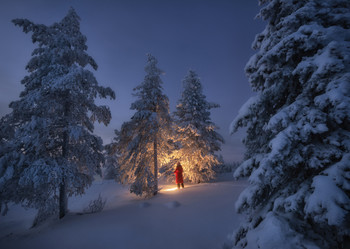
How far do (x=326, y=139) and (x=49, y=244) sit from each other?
946 centimetres

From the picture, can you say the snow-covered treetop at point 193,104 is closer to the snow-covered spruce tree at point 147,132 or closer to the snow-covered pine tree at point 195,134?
the snow-covered pine tree at point 195,134

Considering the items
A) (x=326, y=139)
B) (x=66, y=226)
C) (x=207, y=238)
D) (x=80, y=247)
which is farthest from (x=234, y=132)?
(x=66, y=226)

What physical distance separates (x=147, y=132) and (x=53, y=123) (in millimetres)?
6038

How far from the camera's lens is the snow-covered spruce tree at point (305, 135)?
8.38 ft

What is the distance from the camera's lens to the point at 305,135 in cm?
295

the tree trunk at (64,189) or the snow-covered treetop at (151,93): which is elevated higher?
the snow-covered treetop at (151,93)

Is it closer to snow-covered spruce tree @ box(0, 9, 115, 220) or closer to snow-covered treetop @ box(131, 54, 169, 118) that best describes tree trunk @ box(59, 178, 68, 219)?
snow-covered spruce tree @ box(0, 9, 115, 220)

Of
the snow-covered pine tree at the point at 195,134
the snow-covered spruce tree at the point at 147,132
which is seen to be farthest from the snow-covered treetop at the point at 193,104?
the snow-covered spruce tree at the point at 147,132

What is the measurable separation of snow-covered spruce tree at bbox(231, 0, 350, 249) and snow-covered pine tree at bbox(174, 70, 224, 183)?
12.0 meters

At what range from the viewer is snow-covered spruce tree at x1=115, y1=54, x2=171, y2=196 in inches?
501

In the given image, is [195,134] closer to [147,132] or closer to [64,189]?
[147,132]

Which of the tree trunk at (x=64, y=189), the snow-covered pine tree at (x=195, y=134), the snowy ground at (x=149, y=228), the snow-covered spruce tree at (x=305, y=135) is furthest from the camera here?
the snow-covered pine tree at (x=195, y=134)

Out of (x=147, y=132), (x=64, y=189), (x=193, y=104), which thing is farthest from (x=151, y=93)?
(x=64, y=189)

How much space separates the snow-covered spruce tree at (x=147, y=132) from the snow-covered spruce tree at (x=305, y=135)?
A: 9.14 metres
